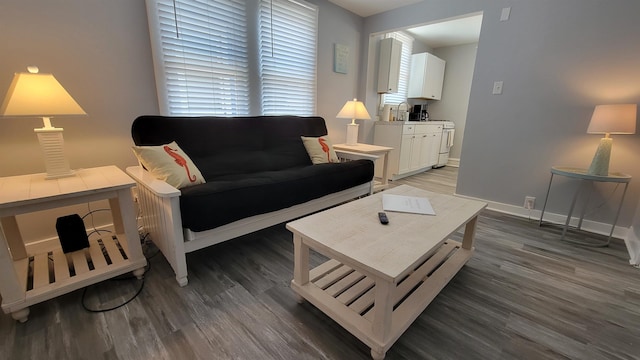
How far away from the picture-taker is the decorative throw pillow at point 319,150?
2635 mm

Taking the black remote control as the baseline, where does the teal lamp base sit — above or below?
above

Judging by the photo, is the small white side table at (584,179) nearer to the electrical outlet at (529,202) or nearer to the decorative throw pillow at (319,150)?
the electrical outlet at (529,202)

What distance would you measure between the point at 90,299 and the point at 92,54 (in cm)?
159

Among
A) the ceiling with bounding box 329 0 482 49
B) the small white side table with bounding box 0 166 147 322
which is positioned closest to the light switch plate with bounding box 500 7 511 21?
the ceiling with bounding box 329 0 482 49

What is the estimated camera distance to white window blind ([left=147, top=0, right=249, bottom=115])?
2.08 meters

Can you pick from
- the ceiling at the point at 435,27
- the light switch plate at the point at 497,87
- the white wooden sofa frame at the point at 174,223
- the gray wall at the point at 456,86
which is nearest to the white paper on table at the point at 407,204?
the white wooden sofa frame at the point at 174,223

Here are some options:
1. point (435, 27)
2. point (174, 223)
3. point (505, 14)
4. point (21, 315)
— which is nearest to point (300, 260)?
point (174, 223)

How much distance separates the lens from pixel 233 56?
250 centimetres

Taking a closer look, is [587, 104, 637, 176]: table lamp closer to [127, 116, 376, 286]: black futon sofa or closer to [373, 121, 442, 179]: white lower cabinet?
[127, 116, 376, 286]: black futon sofa

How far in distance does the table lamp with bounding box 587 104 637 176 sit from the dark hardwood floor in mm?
723

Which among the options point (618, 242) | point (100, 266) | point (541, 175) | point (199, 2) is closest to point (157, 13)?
point (199, 2)

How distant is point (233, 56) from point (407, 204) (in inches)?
83.0

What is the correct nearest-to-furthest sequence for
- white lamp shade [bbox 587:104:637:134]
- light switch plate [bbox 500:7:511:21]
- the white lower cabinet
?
white lamp shade [bbox 587:104:637:134], light switch plate [bbox 500:7:511:21], the white lower cabinet

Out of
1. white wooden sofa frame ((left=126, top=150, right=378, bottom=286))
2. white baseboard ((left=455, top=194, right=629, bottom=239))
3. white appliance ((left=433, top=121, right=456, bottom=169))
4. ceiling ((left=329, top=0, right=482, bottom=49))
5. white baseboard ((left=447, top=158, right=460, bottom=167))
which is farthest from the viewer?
white baseboard ((left=447, top=158, right=460, bottom=167))
